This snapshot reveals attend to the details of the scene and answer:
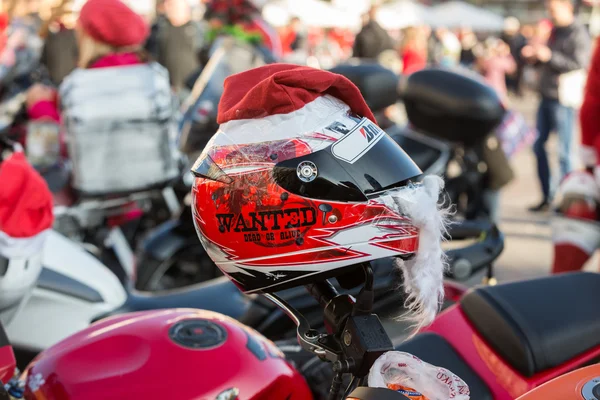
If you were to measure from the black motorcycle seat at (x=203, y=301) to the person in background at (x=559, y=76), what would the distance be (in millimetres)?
5132

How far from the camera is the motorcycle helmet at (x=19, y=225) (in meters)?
1.73

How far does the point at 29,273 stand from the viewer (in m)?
1.80

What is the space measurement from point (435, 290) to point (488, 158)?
117 inches

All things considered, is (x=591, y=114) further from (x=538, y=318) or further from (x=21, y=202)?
(x=21, y=202)

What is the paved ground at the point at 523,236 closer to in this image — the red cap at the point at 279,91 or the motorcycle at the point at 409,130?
the motorcycle at the point at 409,130

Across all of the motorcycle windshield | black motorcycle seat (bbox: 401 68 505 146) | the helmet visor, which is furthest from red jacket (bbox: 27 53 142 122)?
the helmet visor

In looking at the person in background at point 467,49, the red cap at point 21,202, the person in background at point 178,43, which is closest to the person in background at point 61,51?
the person in background at point 178,43

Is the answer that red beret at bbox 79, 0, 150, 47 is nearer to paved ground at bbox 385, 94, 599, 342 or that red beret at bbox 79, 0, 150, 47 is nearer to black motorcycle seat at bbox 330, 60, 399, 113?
black motorcycle seat at bbox 330, 60, 399, 113

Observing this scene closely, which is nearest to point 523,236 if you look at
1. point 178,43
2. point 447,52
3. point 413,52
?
point 178,43

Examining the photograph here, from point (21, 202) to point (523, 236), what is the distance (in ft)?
16.3

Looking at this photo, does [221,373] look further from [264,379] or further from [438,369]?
[438,369]

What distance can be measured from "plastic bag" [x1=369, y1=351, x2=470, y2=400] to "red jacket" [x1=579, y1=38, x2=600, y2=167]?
2391 millimetres

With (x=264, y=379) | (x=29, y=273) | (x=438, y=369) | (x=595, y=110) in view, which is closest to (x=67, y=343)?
(x=29, y=273)

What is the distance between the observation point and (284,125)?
1.30m
